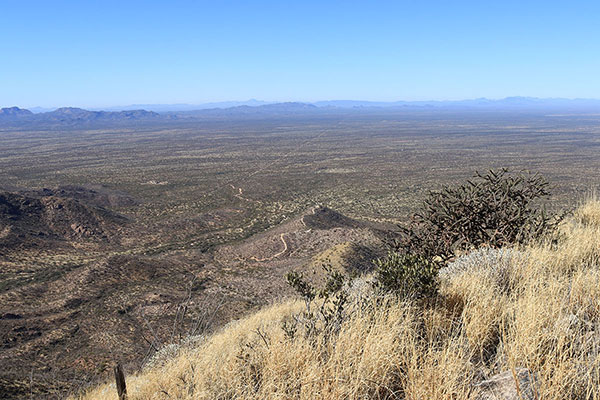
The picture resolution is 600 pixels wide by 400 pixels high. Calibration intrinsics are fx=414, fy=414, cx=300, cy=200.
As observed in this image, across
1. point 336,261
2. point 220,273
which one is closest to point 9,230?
point 220,273

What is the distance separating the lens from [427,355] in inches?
127

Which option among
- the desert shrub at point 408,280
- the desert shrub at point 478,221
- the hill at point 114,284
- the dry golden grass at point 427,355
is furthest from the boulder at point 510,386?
the desert shrub at point 478,221

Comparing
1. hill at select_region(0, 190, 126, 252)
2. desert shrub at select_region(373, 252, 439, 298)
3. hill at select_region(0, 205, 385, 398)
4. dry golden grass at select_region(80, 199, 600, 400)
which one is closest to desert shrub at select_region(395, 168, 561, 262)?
desert shrub at select_region(373, 252, 439, 298)

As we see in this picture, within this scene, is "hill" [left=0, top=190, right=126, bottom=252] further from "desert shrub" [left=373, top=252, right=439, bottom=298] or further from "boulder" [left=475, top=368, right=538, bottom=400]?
"boulder" [left=475, top=368, right=538, bottom=400]

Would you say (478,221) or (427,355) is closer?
(427,355)

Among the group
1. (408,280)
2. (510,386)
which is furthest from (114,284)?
(510,386)

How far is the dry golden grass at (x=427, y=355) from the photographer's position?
8.84ft

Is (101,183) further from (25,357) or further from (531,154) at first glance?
(531,154)

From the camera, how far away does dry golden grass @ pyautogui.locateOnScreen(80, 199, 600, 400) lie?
8.84ft

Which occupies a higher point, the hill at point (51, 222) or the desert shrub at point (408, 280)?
the desert shrub at point (408, 280)

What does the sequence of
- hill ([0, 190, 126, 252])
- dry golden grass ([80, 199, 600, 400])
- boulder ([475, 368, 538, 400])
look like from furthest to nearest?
hill ([0, 190, 126, 252]) → dry golden grass ([80, 199, 600, 400]) → boulder ([475, 368, 538, 400])

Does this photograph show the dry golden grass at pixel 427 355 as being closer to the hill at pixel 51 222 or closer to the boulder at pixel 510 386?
the boulder at pixel 510 386

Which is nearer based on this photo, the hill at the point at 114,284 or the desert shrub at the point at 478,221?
the desert shrub at the point at 478,221

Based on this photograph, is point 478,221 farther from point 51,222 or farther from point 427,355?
point 51,222
